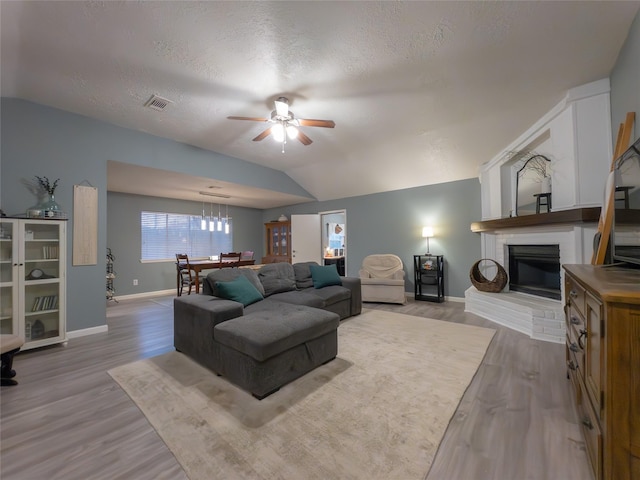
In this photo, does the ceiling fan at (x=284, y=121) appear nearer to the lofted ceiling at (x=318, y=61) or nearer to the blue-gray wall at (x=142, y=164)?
the lofted ceiling at (x=318, y=61)

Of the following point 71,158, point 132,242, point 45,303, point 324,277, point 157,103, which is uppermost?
point 157,103

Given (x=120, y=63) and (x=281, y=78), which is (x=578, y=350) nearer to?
(x=281, y=78)

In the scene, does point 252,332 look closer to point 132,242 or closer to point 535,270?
point 535,270

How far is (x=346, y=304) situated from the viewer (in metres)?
3.73

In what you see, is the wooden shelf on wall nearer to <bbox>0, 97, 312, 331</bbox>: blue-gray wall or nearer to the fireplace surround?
the fireplace surround

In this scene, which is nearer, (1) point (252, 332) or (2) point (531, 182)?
(1) point (252, 332)

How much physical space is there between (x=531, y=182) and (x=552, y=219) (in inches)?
41.0

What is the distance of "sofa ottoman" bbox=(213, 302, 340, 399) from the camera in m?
1.83

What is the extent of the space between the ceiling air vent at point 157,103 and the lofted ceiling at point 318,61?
0.17 ft

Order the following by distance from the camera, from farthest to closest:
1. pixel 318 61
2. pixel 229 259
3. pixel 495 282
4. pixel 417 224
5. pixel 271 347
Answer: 1. pixel 229 259
2. pixel 417 224
3. pixel 495 282
4. pixel 318 61
5. pixel 271 347

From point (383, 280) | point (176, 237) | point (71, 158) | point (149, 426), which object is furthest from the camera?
point (176, 237)

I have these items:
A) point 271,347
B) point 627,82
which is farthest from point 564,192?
point 271,347

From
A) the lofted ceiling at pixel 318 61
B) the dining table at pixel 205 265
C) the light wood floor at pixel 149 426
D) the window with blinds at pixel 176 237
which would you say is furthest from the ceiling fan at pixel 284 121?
the window with blinds at pixel 176 237

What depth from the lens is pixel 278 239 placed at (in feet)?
24.9
